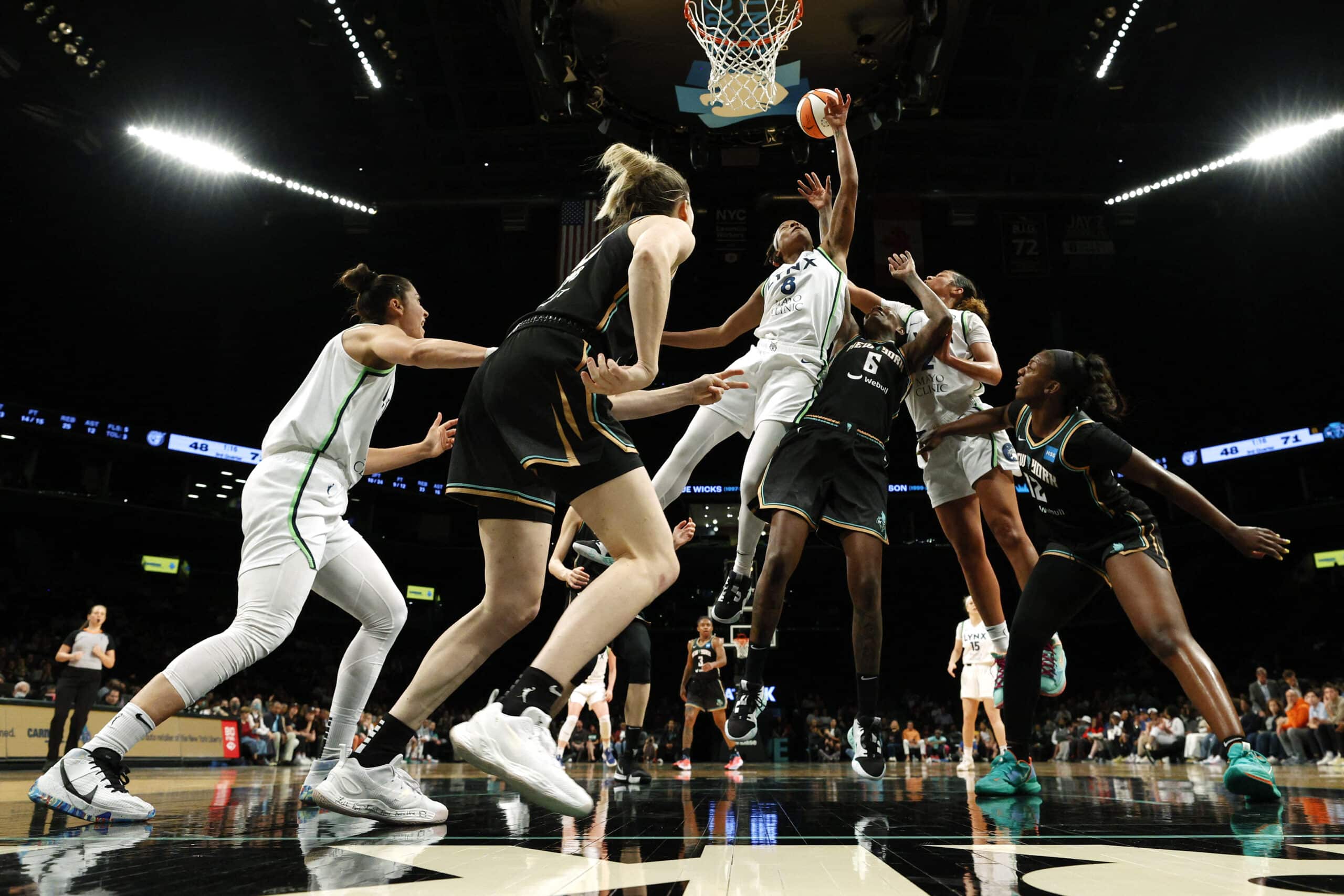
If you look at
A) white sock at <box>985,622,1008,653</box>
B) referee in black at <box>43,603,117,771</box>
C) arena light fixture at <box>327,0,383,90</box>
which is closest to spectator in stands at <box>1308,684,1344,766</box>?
white sock at <box>985,622,1008,653</box>

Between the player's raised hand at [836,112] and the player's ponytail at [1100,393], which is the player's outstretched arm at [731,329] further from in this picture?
the player's ponytail at [1100,393]

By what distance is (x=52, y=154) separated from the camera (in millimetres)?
15219

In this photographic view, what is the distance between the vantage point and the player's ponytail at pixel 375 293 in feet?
13.0

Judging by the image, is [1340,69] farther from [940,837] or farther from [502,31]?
[940,837]

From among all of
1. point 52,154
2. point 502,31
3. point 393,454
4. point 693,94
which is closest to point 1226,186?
point 693,94

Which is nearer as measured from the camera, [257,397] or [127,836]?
[127,836]

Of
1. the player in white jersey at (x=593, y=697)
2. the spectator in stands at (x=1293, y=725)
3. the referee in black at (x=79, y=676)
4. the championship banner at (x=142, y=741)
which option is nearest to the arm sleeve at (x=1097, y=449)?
the player in white jersey at (x=593, y=697)

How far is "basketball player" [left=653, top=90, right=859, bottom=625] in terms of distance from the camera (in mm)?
4680

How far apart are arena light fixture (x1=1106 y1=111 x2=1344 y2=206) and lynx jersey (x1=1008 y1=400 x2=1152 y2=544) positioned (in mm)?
13810

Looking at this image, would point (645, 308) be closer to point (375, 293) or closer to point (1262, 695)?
point (375, 293)

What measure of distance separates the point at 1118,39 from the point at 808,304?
10.8 m

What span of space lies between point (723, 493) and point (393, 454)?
22.0 meters

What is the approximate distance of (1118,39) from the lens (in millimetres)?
12531

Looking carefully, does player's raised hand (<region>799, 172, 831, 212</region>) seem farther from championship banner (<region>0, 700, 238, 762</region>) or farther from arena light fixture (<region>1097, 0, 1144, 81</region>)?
arena light fixture (<region>1097, 0, 1144, 81</region>)
